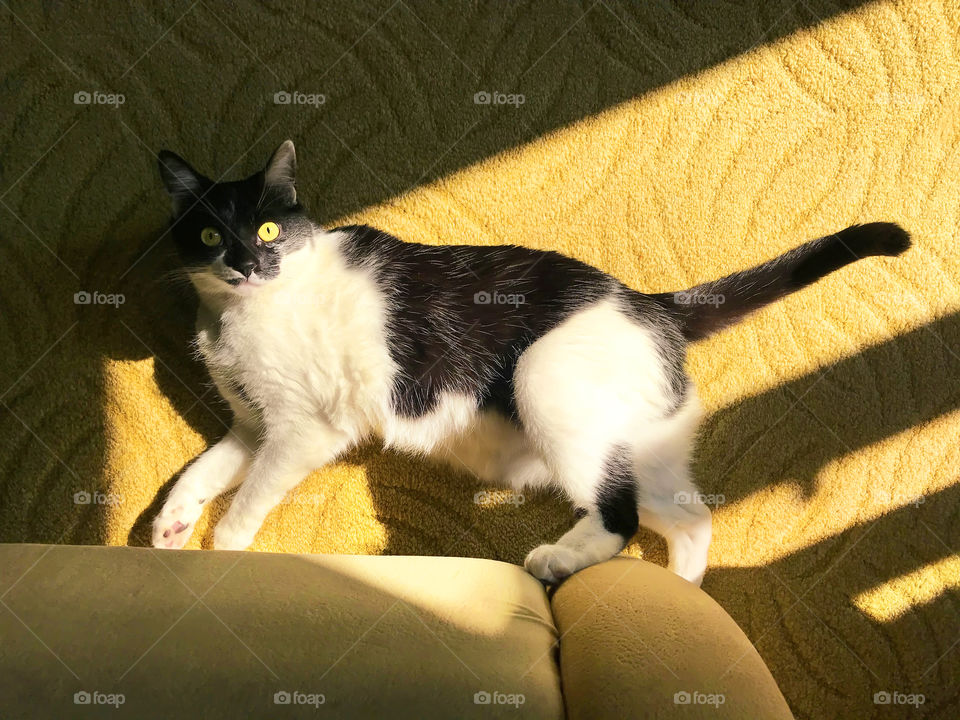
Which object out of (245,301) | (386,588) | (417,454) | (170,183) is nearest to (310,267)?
(245,301)

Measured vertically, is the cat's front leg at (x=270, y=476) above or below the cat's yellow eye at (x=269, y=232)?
below

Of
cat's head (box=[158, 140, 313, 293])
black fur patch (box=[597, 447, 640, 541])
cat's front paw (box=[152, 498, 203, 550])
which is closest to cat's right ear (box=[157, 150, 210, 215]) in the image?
cat's head (box=[158, 140, 313, 293])

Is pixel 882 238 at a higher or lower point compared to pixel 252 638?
higher

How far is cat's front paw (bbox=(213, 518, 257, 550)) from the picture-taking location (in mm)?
1342

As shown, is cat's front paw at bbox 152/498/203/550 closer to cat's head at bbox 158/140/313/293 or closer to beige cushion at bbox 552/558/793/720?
cat's head at bbox 158/140/313/293

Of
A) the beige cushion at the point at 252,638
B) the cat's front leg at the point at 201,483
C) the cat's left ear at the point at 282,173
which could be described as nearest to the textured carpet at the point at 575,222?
the cat's front leg at the point at 201,483

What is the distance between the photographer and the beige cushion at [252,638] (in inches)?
34.5

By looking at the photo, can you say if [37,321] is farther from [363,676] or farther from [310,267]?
[363,676]

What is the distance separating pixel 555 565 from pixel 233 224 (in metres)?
0.84

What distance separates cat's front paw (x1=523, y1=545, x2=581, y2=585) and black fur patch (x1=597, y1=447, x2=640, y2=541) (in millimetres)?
89

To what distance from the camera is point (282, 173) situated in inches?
50.8

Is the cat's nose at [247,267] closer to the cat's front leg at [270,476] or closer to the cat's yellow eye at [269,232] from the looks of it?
the cat's yellow eye at [269,232]

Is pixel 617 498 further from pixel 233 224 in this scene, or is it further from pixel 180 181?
pixel 180 181

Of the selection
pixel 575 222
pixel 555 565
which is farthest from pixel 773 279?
pixel 555 565
